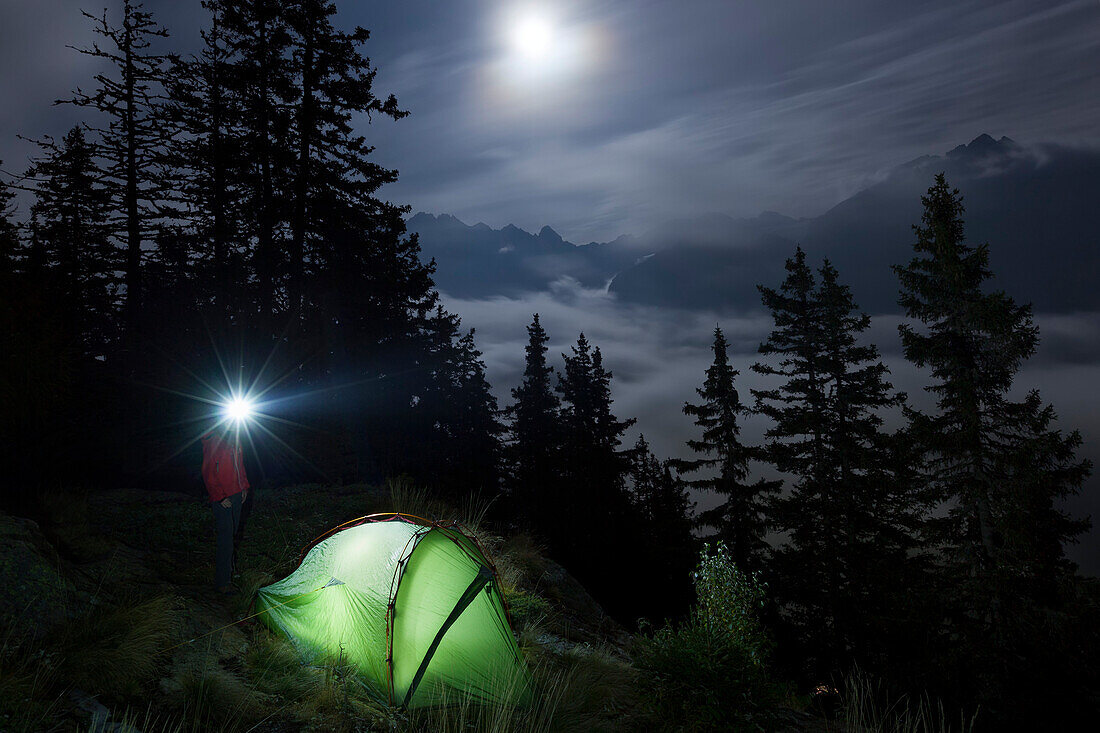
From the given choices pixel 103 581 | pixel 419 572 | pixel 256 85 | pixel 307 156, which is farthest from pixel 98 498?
pixel 256 85

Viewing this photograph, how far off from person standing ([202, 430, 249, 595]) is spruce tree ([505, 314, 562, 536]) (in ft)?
84.1

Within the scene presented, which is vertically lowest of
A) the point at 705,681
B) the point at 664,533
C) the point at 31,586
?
the point at 664,533

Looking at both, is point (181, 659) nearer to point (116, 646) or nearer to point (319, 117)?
point (116, 646)

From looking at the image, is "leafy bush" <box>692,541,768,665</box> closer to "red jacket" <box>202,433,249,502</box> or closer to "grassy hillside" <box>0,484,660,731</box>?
"grassy hillside" <box>0,484,660,731</box>

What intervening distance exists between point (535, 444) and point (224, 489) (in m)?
32.8

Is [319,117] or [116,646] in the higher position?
[319,117]

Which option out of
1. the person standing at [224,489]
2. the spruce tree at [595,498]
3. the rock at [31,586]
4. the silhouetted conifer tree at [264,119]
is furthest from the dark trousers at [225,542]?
the spruce tree at [595,498]

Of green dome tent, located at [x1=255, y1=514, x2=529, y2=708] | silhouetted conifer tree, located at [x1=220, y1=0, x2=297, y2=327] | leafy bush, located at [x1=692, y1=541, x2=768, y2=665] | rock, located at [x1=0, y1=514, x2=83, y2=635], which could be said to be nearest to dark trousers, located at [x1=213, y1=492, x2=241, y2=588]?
green dome tent, located at [x1=255, y1=514, x2=529, y2=708]

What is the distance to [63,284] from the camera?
21453 millimetres

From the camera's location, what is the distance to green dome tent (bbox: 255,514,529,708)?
589 cm

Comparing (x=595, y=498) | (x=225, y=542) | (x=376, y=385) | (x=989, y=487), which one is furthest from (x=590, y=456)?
(x=225, y=542)

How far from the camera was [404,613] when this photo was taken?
20.2 feet

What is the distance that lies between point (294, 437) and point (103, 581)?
12639 millimetres

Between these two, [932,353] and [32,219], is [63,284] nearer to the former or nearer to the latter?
[32,219]
